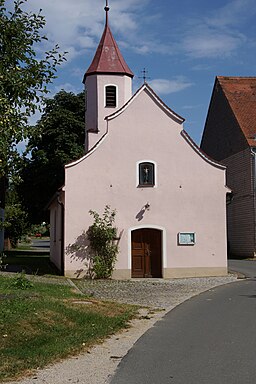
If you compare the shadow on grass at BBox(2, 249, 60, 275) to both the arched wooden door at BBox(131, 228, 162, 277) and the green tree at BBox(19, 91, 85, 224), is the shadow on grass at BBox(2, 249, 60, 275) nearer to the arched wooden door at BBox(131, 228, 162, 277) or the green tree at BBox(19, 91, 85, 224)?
the arched wooden door at BBox(131, 228, 162, 277)

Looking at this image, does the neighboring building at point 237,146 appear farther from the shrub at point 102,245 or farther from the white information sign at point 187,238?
the shrub at point 102,245

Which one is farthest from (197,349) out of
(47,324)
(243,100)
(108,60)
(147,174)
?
(243,100)

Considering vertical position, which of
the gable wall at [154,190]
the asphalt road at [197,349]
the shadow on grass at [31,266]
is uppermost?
the gable wall at [154,190]

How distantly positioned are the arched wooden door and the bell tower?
6.42 metres

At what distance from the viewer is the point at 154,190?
22969 millimetres

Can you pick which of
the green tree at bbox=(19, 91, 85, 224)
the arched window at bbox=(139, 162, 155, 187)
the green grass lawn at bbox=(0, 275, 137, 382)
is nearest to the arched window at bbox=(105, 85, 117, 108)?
the arched window at bbox=(139, 162, 155, 187)

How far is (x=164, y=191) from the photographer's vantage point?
23078mm

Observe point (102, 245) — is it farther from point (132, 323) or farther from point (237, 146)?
point (237, 146)

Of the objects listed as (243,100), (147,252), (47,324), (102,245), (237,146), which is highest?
(243,100)

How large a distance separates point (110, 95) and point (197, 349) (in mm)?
20433

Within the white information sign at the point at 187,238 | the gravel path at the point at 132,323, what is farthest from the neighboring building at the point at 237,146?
the gravel path at the point at 132,323

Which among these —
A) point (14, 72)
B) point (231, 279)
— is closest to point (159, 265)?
point (231, 279)

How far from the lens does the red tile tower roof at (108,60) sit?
1095 inches

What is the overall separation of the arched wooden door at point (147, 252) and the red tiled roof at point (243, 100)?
15.6 metres
